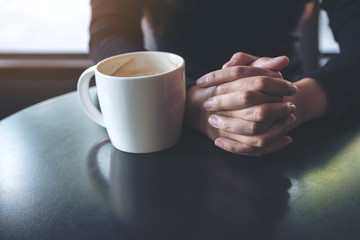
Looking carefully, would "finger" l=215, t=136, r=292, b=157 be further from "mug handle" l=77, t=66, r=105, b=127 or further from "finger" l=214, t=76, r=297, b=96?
"mug handle" l=77, t=66, r=105, b=127

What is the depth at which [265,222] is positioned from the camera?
33cm

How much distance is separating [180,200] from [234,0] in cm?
65

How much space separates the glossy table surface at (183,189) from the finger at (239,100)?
6cm

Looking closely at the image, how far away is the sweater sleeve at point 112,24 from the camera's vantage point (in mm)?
761

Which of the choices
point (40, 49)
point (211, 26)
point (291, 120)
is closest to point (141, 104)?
point (291, 120)

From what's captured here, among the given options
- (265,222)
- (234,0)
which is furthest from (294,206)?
(234,0)

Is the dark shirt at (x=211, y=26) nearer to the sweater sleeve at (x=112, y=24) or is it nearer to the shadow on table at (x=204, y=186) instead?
the sweater sleeve at (x=112, y=24)

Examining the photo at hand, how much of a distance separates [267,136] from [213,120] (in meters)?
0.08

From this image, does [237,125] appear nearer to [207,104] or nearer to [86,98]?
[207,104]

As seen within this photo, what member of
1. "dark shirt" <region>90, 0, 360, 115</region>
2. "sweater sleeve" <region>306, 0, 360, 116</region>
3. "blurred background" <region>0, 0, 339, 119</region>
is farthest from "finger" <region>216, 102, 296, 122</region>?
"blurred background" <region>0, 0, 339, 119</region>

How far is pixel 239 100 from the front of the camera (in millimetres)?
450

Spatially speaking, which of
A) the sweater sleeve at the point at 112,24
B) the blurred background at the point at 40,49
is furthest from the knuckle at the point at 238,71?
the blurred background at the point at 40,49

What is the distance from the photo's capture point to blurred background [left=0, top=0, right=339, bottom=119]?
1.66 meters

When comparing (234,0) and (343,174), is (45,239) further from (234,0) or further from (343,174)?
(234,0)
